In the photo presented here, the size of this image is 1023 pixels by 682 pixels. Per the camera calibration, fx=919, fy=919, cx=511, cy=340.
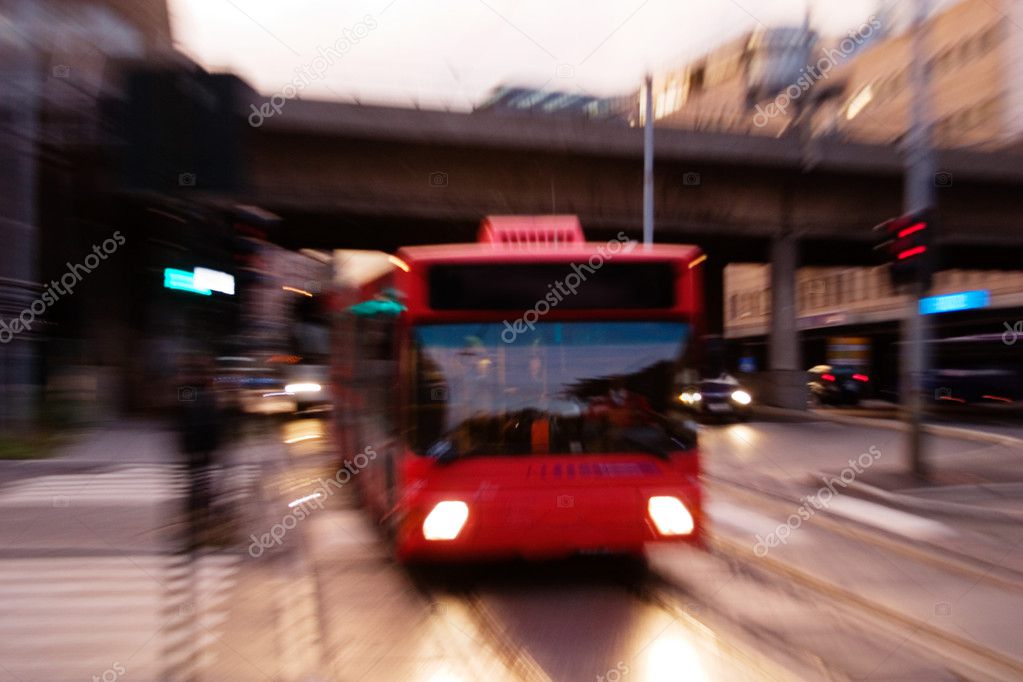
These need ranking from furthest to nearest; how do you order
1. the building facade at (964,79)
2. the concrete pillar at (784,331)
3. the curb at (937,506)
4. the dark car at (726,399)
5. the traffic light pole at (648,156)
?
the building facade at (964,79) < the concrete pillar at (784,331) < the traffic light pole at (648,156) < the dark car at (726,399) < the curb at (937,506)

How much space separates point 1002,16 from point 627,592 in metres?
49.7

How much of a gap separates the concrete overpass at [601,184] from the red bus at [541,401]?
17826 mm

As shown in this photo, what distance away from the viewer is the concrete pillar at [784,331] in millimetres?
29562

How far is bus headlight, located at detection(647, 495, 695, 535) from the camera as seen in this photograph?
20.6 ft

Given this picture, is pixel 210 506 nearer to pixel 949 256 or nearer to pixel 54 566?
pixel 54 566

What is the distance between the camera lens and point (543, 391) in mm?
6305

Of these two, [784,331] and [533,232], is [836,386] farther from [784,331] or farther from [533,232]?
[533,232]

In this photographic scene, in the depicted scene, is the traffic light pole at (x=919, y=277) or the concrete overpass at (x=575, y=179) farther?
the concrete overpass at (x=575, y=179)

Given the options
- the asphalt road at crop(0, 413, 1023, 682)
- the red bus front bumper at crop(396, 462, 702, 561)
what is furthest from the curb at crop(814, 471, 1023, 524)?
the red bus front bumper at crop(396, 462, 702, 561)

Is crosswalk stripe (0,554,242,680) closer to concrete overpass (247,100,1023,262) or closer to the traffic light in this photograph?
the traffic light

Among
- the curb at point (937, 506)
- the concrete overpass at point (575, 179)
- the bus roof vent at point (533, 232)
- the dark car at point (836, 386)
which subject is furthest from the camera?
the dark car at point (836, 386)

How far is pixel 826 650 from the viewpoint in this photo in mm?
5137

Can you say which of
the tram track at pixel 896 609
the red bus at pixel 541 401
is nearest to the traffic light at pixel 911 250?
the tram track at pixel 896 609

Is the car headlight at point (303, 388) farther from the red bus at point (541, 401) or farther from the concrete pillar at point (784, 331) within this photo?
the red bus at point (541, 401)
